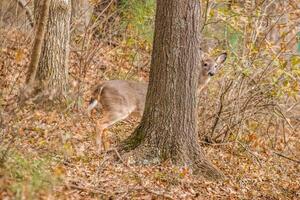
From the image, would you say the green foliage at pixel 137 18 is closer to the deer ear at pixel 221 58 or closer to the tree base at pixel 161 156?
the deer ear at pixel 221 58

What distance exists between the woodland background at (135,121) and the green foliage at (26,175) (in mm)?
10

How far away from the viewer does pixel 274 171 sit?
10.9m

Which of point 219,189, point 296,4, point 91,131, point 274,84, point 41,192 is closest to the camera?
point 41,192

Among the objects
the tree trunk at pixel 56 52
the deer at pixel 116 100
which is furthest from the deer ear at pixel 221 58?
the tree trunk at pixel 56 52

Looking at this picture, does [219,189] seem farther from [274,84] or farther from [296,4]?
[296,4]

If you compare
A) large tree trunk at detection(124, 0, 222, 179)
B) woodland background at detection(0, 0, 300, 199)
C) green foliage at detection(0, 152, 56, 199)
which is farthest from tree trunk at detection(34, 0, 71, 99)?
green foliage at detection(0, 152, 56, 199)

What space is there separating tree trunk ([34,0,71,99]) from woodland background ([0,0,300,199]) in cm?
28

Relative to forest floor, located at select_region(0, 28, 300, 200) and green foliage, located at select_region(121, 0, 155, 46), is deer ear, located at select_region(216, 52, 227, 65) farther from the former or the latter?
green foliage, located at select_region(121, 0, 155, 46)

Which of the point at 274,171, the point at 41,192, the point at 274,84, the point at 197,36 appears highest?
the point at 197,36

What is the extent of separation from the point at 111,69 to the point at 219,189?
637 centimetres

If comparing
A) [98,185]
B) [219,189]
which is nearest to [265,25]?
[219,189]

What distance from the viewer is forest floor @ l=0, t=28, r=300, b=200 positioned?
20.0 ft

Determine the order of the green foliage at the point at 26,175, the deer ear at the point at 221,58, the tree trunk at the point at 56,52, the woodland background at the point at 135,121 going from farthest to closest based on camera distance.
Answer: the deer ear at the point at 221,58 → the tree trunk at the point at 56,52 → the woodland background at the point at 135,121 → the green foliage at the point at 26,175

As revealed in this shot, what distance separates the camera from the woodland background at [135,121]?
691 centimetres
